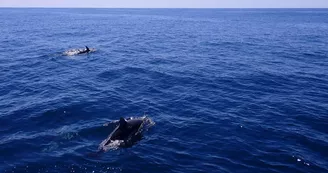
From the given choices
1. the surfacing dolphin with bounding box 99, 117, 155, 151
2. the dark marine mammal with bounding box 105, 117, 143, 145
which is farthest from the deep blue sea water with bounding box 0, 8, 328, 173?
the dark marine mammal with bounding box 105, 117, 143, 145

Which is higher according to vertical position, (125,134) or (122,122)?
(122,122)

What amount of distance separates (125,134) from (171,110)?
7.91m

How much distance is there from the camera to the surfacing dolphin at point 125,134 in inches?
1043

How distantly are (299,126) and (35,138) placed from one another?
82.3ft

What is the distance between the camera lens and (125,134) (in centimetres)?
2808

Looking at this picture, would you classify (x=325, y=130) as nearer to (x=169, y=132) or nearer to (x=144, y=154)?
(x=169, y=132)

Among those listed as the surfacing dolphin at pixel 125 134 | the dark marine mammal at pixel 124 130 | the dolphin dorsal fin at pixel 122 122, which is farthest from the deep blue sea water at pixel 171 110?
the dolphin dorsal fin at pixel 122 122

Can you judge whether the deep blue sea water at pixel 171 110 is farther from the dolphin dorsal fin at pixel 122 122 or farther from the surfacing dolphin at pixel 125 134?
the dolphin dorsal fin at pixel 122 122

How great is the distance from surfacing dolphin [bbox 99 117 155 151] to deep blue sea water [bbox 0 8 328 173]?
0.76m

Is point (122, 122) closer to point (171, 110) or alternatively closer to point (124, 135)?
point (124, 135)

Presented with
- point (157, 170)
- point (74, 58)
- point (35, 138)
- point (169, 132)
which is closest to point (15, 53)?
point (74, 58)

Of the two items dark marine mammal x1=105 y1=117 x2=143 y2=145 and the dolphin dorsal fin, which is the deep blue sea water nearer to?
dark marine mammal x1=105 y1=117 x2=143 y2=145

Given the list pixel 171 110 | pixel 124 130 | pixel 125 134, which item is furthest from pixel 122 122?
pixel 171 110

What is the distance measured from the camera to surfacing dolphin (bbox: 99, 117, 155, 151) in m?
26.5
